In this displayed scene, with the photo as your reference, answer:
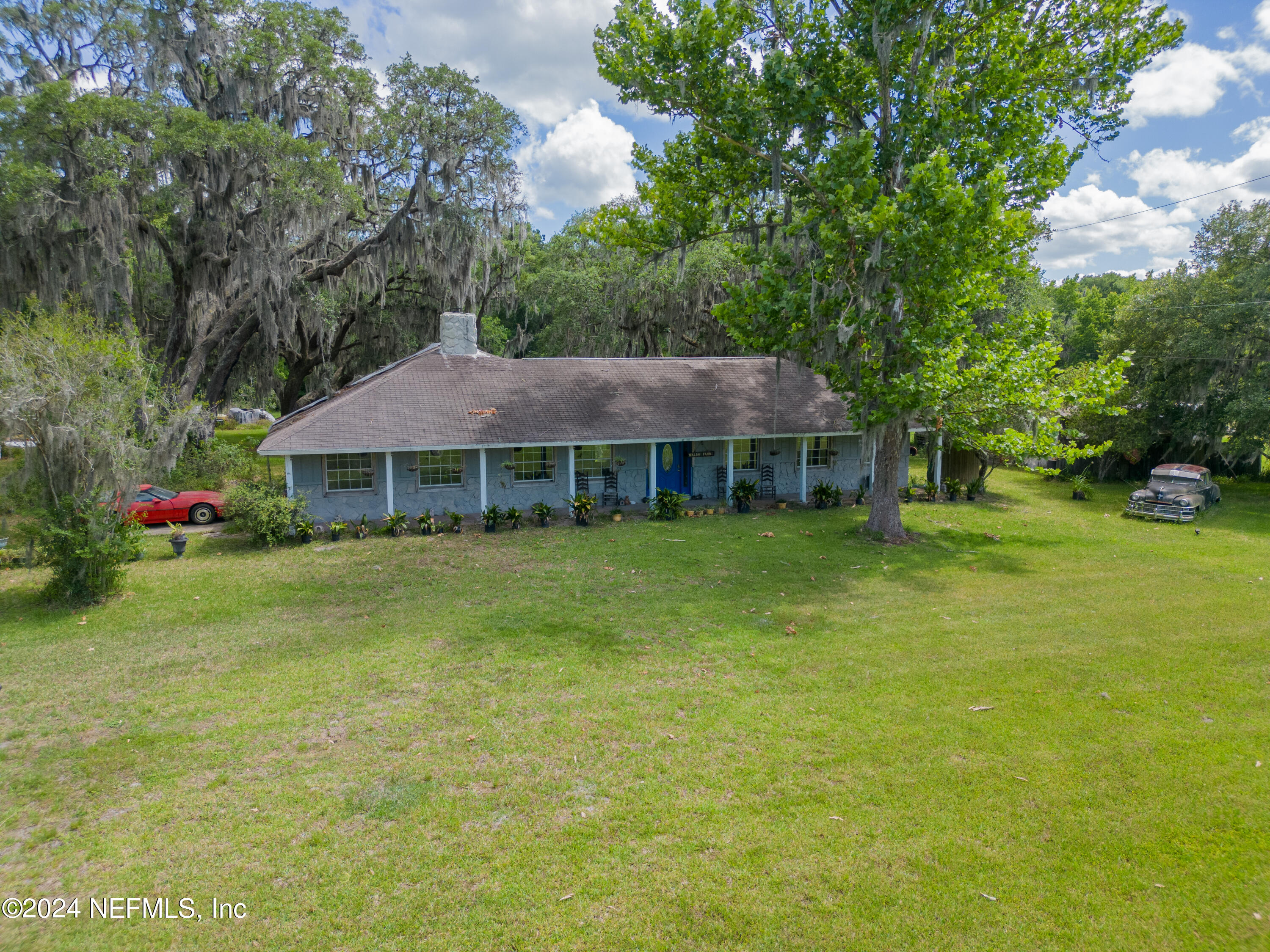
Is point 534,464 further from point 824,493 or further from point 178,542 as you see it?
point 824,493

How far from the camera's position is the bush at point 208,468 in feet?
63.8

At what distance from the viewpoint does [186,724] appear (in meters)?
6.68

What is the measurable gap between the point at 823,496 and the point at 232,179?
64.5ft

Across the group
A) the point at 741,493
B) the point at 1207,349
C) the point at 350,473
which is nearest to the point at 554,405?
the point at 350,473

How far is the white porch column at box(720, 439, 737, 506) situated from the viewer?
1884cm

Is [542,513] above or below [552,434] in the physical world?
below

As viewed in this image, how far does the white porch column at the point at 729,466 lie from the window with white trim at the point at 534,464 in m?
5.07

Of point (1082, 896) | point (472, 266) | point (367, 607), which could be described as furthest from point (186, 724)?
point (472, 266)

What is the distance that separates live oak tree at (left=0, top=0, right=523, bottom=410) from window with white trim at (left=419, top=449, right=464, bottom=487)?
7334 millimetres

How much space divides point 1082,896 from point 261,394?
31.7m

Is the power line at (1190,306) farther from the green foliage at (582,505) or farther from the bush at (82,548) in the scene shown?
the bush at (82,548)

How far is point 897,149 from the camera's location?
13719 mm

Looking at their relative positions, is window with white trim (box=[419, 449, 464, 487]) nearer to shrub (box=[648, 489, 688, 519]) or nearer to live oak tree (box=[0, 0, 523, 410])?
shrub (box=[648, 489, 688, 519])

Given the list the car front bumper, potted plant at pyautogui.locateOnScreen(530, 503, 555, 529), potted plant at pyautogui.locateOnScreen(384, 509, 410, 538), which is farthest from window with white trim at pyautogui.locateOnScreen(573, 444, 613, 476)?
the car front bumper
